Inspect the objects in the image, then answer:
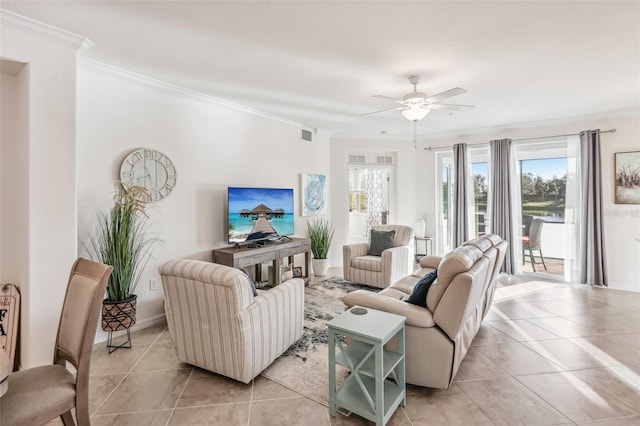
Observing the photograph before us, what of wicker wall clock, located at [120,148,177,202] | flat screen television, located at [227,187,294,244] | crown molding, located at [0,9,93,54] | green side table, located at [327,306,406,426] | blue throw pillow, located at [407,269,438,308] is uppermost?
crown molding, located at [0,9,93,54]

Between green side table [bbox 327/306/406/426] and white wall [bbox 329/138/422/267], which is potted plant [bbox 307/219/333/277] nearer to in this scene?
white wall [bbox 329/138/422/267]

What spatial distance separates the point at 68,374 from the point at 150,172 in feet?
7.31

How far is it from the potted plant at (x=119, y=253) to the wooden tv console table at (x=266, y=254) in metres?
0.98

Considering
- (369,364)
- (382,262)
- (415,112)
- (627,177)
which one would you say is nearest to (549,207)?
(627,177)

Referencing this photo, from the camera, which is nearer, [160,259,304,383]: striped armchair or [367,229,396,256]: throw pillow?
[160,259,304,383]: striped armchair

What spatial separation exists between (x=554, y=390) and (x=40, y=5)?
4.51 meters

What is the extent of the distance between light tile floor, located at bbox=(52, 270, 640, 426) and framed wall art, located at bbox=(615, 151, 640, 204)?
92.1 inches

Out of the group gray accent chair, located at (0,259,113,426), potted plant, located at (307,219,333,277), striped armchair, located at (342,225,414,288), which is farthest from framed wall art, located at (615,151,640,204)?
gray accent chair, located at (0,259,113,426)

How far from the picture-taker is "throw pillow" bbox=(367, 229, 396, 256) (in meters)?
4.96

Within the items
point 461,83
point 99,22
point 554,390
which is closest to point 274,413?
point 554,390

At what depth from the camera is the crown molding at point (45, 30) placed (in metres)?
2.14

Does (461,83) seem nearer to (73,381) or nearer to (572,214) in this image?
(572,214)

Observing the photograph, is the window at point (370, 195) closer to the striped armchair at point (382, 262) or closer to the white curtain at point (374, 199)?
the white curtain at point (374, 199)

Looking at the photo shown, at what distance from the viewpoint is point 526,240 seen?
18.2ft
